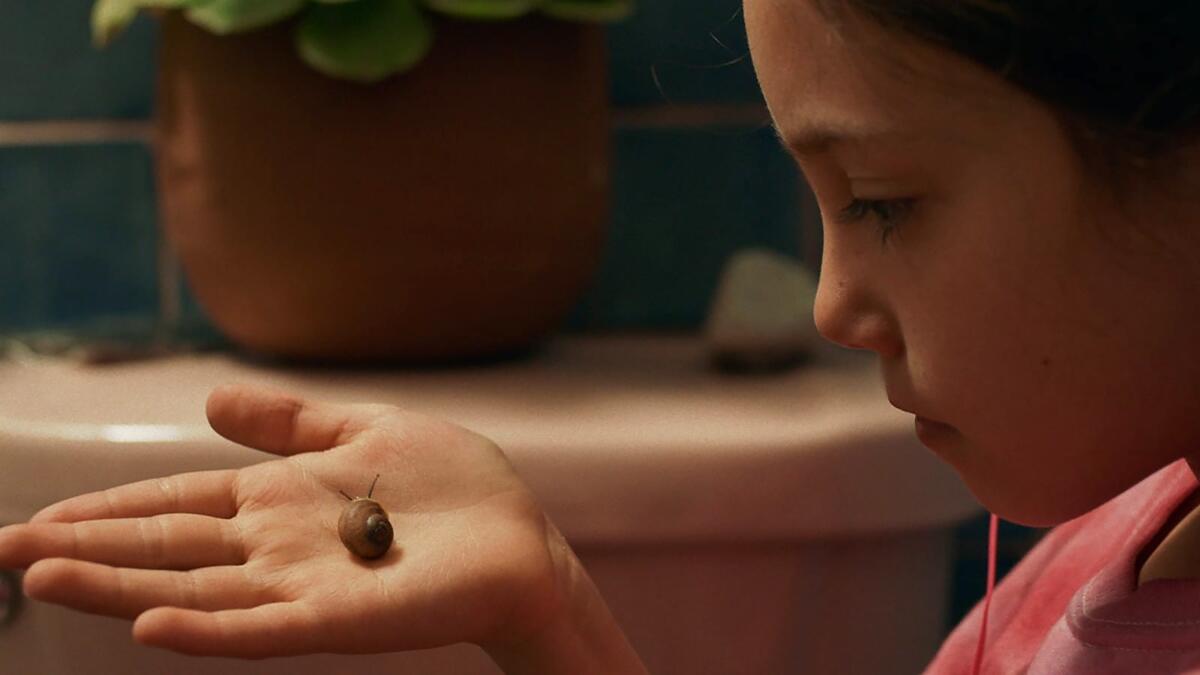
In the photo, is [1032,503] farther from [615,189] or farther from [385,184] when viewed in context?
[615,189]

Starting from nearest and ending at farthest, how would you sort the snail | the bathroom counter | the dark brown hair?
the dark brown hair
the snail
the bathroom counter

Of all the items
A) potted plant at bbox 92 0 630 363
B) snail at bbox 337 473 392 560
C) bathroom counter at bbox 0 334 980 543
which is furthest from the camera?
potted plant at bbox 92 0 630 363

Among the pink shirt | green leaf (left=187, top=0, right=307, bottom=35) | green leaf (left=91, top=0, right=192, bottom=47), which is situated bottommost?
the pink shirt

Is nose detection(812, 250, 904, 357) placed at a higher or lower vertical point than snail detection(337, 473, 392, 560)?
higher

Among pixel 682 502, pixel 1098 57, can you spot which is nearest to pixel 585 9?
pixel 682 502

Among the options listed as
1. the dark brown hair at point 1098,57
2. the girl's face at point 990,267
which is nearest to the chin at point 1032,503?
the girl's face at point 990,267

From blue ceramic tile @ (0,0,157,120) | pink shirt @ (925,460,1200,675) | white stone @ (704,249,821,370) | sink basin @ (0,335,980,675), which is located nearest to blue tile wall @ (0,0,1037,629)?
blue ceramic tile @ (0,0,157,120)

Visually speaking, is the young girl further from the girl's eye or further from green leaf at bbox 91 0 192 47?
green leaf at bbox 91 0 192 47

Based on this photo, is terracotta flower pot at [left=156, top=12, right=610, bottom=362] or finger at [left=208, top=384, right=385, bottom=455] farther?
terracotta flower pot at [left=156, top=12, right=610, bottom=362]
